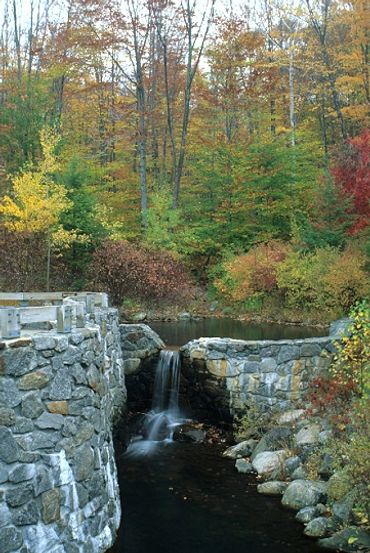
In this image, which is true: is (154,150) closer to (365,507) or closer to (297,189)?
(297,189)

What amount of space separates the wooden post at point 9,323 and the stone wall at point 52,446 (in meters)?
0.10

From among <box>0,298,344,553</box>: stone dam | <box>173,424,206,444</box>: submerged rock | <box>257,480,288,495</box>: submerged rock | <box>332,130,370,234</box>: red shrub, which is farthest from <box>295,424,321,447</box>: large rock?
<box>332,130,370,234</box>: red shrub

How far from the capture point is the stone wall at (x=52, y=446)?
4.96 metres

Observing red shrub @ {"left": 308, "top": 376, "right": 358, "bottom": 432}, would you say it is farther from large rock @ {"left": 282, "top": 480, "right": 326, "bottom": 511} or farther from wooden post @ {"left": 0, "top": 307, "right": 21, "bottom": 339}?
wooden post @ {"left": 0, "top": 307, "right": 21, "bottom": 339}

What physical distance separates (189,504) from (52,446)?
3.33 meters

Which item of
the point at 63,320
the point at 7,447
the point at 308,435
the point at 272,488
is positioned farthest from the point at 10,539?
the point at 308,435

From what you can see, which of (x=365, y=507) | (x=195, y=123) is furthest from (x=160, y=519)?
(x=195, y=123)

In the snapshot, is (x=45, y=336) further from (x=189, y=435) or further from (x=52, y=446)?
(x=189, y=435)

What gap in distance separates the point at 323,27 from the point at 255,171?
21.0 feet

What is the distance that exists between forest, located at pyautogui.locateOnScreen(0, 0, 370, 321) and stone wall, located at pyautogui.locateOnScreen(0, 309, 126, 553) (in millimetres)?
11297

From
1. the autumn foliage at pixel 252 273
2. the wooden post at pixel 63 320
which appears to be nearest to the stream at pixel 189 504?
the wooden post at pixel 63 320

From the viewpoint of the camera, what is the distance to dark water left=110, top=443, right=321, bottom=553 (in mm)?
6863

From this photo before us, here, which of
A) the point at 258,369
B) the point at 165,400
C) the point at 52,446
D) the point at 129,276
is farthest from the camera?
the point at 129,276

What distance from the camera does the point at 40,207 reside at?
58.6 feet
